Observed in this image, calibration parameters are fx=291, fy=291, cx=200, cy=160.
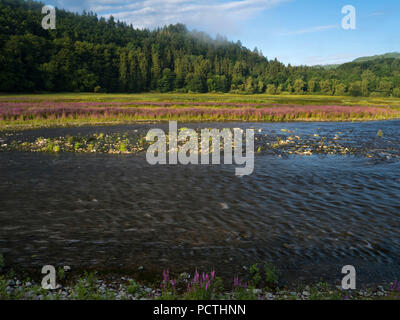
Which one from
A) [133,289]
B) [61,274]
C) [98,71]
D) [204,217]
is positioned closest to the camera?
[133,289]

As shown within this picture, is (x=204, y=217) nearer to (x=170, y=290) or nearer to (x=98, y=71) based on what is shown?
(x=170, y=290)

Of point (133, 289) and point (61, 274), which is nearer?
point (133, 289)

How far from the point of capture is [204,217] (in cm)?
1051

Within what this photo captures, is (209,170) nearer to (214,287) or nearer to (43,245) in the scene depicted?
(43,245)

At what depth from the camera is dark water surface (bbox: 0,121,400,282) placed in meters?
7.63

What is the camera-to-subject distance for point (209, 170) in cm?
1705

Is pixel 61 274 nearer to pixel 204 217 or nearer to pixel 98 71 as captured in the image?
pixel 204 217

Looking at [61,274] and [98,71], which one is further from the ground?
[98,71]

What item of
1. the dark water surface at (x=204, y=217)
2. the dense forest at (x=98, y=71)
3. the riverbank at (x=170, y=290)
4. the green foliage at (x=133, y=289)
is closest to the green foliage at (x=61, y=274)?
the riverbank at (x=170, y=290)

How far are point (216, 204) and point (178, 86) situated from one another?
153323 mm

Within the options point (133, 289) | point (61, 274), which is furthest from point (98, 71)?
point (133, 289)

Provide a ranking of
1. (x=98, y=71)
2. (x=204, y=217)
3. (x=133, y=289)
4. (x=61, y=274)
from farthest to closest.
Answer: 1. (x=98, y=71)
2. (x=204, y=217)
3. (x=61, y=274)
4. (x=133, y=289)

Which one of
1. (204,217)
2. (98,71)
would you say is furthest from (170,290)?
(98,71)

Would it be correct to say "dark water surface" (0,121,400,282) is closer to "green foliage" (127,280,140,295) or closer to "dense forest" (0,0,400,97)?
"green foliage" (127,280,140,295)
